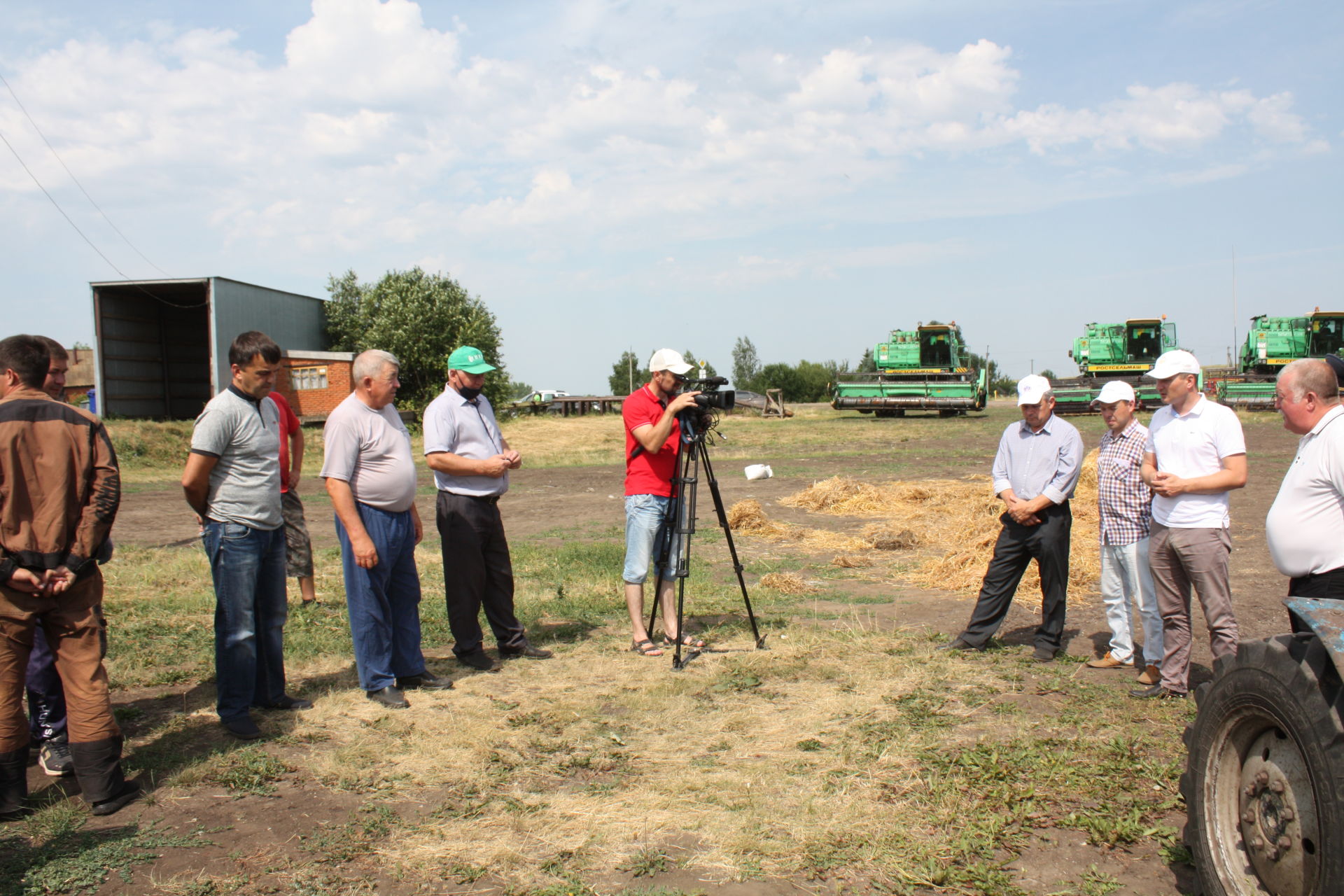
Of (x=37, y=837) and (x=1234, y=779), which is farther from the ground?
(x=1234, y=779)

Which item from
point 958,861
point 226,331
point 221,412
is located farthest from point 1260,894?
point 226,331

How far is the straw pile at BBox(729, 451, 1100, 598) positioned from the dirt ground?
17.1 inches

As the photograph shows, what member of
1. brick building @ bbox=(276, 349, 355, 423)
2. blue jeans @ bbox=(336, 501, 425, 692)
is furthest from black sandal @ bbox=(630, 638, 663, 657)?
brick building @ bbox=(276, 349, 355, 423)

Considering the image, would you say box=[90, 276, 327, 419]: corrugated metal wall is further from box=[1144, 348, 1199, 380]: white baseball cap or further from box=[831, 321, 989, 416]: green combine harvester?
box=[1144, 348, 1199, 380]: white baseball cap

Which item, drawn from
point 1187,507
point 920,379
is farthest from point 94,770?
point 920,379

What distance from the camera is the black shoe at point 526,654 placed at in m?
6.26

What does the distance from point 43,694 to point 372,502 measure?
1.84 metres

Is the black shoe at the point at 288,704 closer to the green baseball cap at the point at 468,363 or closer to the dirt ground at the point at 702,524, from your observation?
the dirt ground at the point at 702,524

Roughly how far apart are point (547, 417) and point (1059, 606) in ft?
105

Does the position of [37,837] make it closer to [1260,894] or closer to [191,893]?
[191,893]

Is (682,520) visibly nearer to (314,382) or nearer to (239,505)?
(239,505)

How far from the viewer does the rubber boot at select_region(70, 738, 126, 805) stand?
12.9 ft

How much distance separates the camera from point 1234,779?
3148mm

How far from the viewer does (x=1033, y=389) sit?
6078 mm
